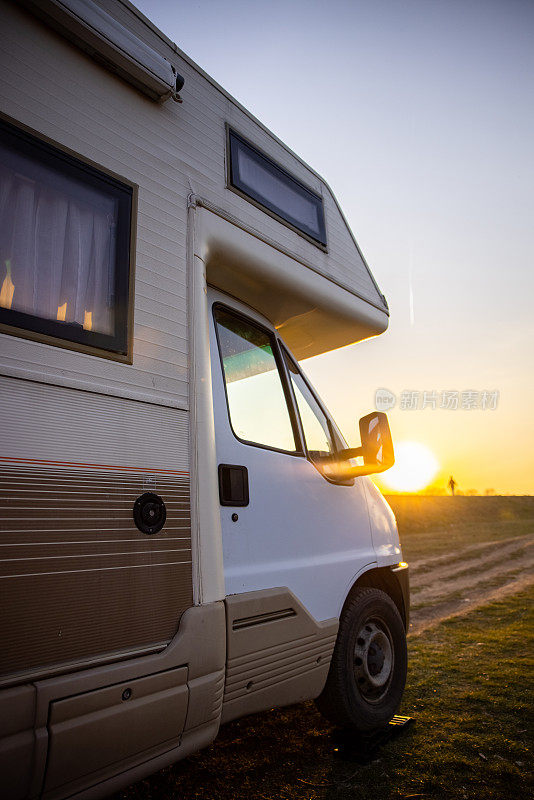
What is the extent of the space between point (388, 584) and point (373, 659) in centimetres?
53

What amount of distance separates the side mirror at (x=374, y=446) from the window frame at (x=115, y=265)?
1.69 m

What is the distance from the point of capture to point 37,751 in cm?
150

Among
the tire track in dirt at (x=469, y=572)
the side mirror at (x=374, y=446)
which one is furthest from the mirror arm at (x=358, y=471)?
the tire track in dirt at (x=469, y=572)

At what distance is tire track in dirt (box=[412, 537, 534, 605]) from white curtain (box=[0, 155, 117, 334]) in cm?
808

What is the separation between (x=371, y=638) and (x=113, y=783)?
2.01 metres

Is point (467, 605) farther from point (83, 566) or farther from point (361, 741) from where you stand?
point (83, 566)

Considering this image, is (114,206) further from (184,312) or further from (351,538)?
(351,538)

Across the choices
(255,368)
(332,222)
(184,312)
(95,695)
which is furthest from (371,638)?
(332,222)

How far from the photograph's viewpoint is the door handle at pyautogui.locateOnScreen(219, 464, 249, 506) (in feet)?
7.84

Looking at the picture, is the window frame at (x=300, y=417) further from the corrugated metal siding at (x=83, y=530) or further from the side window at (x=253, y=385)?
the corrugated metal siding at (x=83, y=530)

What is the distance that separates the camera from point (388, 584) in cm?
366

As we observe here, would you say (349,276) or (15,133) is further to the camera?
(349,276)

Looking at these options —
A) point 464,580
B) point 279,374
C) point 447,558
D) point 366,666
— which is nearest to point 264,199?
point 279,374

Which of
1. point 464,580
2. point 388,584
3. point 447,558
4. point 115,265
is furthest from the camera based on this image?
point 447,558
